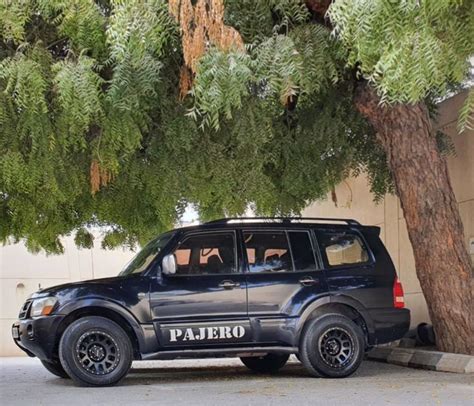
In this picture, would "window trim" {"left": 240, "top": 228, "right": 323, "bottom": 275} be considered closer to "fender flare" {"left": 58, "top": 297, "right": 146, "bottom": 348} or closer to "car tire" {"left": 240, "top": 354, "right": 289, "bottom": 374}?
"fender flare" {"left": 58, "top": 297, "right": 146, "bottom": 348}

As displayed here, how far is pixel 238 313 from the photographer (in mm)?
9984

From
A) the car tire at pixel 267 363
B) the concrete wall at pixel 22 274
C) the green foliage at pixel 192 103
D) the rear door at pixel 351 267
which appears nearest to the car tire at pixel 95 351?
the green foliage at pixel 192 103

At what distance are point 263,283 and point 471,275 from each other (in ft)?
10.6

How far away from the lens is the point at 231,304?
393 inches

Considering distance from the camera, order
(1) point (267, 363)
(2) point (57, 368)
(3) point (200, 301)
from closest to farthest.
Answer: (3) point (200, 301)
(2) point (57, 368)
(1) point (267, 363)

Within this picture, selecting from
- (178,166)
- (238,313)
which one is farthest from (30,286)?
(238,313)

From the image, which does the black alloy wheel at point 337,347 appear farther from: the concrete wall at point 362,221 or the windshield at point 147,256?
the concrete wall at point 362,221

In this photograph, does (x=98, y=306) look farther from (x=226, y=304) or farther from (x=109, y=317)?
(x=226, y=304)

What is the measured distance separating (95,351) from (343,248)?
11.9ft

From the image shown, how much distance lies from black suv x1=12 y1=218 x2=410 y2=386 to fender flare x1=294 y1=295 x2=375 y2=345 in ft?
0.04

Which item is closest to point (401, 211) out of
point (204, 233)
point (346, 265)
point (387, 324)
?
point (346, 265)

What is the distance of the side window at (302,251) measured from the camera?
1045 centimetres

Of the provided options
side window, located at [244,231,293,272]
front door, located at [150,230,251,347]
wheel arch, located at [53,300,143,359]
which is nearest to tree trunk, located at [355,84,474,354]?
side window, located at [244,231,293,272]

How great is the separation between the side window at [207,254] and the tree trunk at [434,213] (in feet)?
9.31
